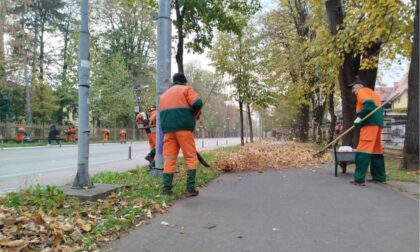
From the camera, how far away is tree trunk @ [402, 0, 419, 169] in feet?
32.0

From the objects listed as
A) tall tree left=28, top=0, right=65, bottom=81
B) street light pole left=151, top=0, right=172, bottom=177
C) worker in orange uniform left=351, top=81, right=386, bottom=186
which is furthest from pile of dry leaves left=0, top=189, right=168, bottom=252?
tall tree left=28, top=0, right=65, bottom=81

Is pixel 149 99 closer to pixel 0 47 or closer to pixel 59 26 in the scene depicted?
pixel 59 26

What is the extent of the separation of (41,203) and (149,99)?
46488 mm

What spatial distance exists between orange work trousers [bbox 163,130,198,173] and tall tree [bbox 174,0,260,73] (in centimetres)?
654

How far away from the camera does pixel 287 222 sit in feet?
16.3

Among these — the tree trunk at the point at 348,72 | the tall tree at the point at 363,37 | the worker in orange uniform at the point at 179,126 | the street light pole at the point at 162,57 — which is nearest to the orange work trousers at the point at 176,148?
the worker in orange uniform at the point at 179,126

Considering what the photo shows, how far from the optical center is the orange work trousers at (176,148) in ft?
22.2

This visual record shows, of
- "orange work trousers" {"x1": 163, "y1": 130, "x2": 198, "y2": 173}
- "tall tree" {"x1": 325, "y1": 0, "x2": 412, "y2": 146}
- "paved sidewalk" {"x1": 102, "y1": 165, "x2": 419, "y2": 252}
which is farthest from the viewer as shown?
"tall tree" {"x1": 325, "y1": 0, "x2": 412, "y2": 146}

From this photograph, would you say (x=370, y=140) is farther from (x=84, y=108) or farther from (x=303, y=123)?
(x=303, y=123)

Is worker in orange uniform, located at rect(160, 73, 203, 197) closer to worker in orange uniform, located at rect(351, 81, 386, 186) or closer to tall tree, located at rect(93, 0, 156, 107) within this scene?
worker in orange uniform, located at rect(351, 81, 386, 186)

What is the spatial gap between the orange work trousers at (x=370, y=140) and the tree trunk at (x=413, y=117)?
2404 millimetres

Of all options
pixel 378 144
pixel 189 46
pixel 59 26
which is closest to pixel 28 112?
pixel 59 26

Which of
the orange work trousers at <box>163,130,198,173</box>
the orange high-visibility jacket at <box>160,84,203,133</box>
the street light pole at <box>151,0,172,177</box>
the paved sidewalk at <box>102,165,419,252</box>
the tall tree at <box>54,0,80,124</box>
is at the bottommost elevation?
the paved sidewalk at <box>102,165,419,252</box>

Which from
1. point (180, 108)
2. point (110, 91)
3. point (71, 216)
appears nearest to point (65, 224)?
point (71, 216)
